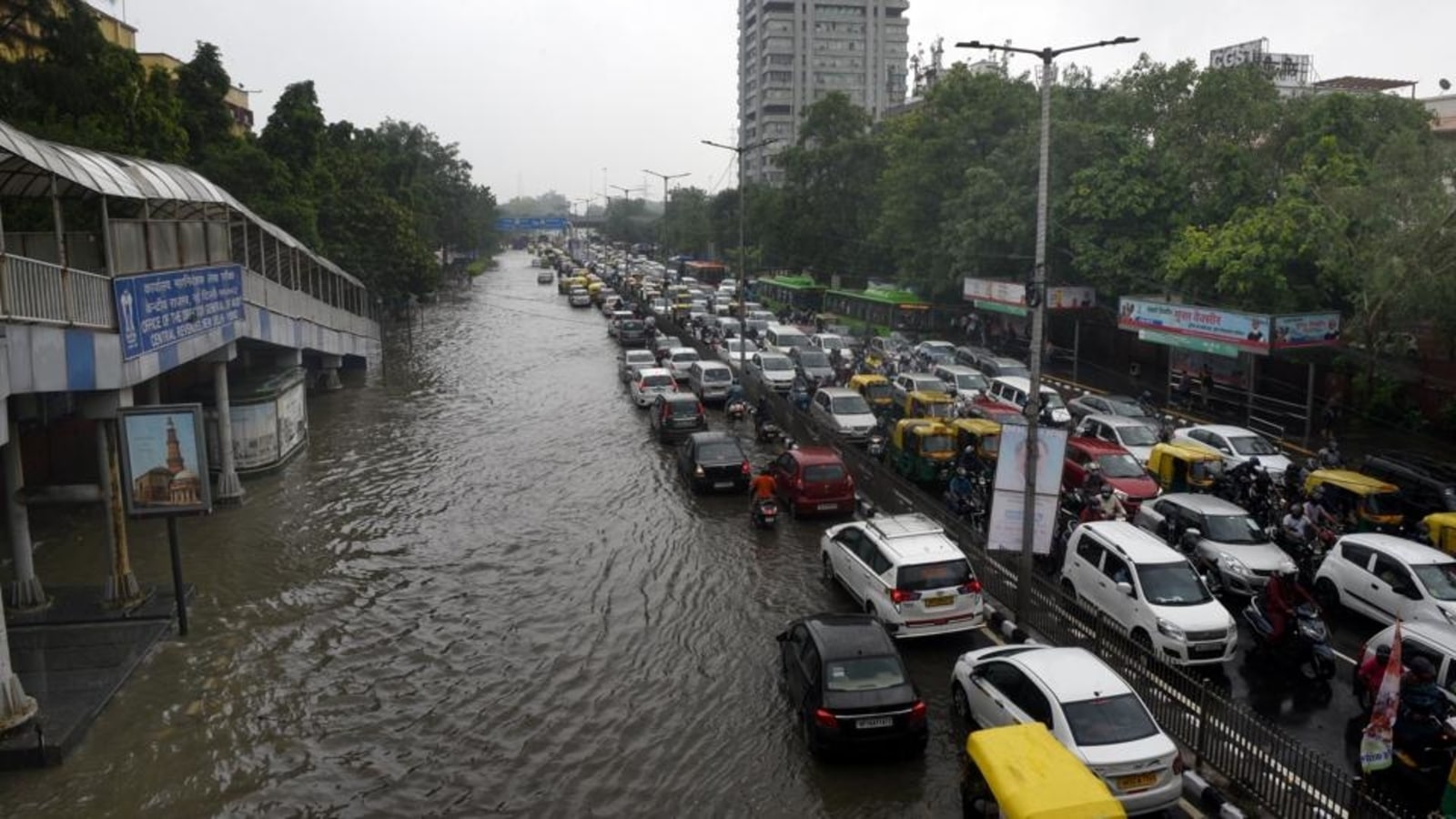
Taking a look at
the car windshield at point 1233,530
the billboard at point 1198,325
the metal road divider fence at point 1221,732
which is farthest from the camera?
the billboard at point 1198,325

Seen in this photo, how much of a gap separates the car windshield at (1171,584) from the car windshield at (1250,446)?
413 inches

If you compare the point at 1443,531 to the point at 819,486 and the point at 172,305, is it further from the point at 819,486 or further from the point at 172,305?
the point at 172,305

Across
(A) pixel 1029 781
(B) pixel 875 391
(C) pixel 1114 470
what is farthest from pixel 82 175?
(B) pixel 875 391

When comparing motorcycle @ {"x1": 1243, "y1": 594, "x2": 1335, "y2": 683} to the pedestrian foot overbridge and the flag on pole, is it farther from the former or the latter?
the pedestrian foot overbridge

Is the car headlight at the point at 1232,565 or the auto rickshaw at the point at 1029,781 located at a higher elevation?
the auto rickshaw at the point at 1029,781

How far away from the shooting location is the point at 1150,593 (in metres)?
13.7

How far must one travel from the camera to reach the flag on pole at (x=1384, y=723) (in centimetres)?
962

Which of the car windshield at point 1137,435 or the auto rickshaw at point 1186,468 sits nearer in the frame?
the auto rickshaw at point 1186,468

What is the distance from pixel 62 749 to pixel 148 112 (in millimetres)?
23677

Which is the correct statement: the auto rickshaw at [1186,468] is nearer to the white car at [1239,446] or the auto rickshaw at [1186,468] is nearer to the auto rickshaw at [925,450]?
the white car at [1239,446]

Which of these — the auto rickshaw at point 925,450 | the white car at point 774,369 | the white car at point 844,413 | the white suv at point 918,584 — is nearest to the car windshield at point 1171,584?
the white suv at point 918,584

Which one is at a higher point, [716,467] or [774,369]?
[774,369]

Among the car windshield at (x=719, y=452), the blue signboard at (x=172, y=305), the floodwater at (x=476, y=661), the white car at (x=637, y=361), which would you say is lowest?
the floodwater at (x=476, y=661)

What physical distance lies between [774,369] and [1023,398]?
33.1ft
